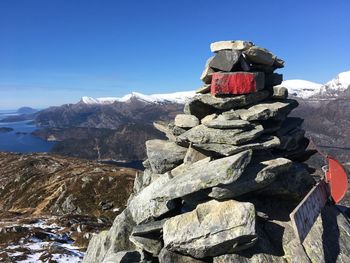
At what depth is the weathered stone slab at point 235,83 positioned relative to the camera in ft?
69.8

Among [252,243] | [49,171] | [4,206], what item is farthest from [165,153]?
[49,171]

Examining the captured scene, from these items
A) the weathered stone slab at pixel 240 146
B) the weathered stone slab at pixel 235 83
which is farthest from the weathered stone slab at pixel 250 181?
the weathered stone slab at pixel 235 83

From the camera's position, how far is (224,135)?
1952 cm

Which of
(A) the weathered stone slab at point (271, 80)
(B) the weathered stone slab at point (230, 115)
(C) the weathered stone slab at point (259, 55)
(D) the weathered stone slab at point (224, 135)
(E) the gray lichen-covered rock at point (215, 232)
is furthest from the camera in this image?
(A) the weathered stone slab at point (271, 80)

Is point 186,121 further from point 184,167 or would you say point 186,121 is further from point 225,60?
point 225,60

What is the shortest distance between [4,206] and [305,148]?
277ft

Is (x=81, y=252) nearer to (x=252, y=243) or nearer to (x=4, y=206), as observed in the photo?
(x=252, y=243)

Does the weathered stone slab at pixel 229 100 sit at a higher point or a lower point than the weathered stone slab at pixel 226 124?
higher

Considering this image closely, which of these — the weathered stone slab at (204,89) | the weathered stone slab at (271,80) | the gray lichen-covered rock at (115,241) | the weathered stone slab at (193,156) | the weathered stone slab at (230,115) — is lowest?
the gray lichen-covered rock at (115,241)

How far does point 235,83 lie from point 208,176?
6.57 meters

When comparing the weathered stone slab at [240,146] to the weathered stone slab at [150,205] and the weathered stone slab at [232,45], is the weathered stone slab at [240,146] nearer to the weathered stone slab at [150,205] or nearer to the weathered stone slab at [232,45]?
the weathered stone slab at [150,205]

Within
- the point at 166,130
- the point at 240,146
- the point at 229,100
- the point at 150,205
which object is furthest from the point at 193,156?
the point at 166,130

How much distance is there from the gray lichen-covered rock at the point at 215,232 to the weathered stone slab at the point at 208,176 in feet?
4.85

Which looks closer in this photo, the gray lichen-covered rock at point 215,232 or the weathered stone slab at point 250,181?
the gray lichen-covered rock at point 215,232
